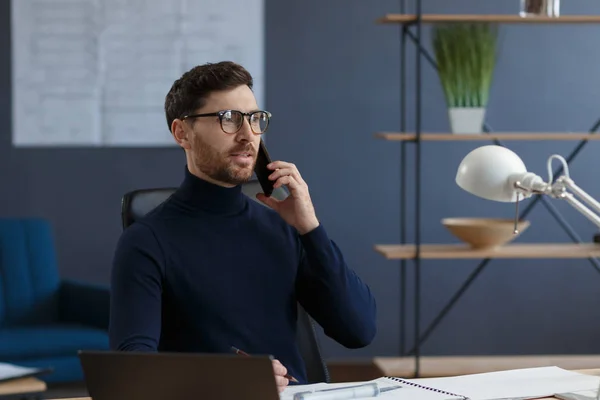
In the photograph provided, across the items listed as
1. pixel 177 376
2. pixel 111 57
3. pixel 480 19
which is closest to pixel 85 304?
pixel 111 57

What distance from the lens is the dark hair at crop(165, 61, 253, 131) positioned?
1937 millimetres

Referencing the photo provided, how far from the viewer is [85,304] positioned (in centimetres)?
421

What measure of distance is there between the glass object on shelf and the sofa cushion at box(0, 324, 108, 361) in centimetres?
202

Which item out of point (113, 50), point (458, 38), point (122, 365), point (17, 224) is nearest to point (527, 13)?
point (458, 38)

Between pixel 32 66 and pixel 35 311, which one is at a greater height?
pixel 32 66

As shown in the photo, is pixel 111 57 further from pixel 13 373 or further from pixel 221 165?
pixel 221 165

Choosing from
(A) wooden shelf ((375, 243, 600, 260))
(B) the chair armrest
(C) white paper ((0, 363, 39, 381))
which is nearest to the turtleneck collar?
(C) white paper ((0, 363, 39, 381))

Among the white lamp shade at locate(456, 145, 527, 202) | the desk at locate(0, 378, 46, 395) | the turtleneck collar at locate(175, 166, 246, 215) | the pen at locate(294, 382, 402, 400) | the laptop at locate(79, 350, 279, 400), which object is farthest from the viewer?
the desk at locate(0, 378, 46, 395)

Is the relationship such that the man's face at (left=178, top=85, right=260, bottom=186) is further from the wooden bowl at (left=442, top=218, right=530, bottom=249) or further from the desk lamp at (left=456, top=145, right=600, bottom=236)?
the wooden bowl at (left=442, top=218, right=530, bottom=249)

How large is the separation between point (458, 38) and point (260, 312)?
2084mm

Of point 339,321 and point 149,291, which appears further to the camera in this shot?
point 339,321

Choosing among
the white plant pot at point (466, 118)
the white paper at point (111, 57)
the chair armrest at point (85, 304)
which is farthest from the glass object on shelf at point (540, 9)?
the chair armrest at point (85, 304)

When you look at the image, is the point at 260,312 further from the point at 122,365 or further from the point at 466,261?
the point at 466,261

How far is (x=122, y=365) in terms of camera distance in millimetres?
1279
